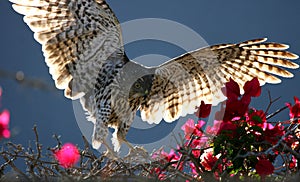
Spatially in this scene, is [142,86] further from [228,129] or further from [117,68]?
[228,129]

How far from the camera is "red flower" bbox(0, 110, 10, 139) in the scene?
0.94 meters

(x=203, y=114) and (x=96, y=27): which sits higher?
(x=96, y=27)

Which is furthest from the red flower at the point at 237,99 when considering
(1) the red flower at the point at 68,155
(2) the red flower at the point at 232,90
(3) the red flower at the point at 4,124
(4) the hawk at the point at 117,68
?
(4) the hawk at the point at 117,68

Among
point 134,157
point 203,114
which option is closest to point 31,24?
point 134,157

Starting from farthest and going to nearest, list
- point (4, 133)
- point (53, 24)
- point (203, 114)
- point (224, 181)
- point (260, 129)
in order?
point (53, 24)
point (203, 114)
point (260, 129)
point (224, 181)
point (4, 133)

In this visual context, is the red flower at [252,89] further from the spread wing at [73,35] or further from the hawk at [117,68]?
the spread wing at [73,35]

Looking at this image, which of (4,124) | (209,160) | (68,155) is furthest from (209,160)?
(4,124)

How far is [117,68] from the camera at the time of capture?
3295 millimetres

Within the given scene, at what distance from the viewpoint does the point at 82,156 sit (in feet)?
5.65

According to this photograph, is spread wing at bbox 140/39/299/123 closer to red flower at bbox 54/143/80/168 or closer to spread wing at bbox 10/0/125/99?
spread wing at bbox 10/0/125/99

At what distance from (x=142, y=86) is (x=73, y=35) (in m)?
0.65

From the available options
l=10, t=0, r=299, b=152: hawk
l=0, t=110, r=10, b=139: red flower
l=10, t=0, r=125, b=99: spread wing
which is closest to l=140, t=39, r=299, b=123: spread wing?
l=10, t=0, r=299, b=152: hawk

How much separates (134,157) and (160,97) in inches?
56.2

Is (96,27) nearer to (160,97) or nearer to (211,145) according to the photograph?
(160,97)
